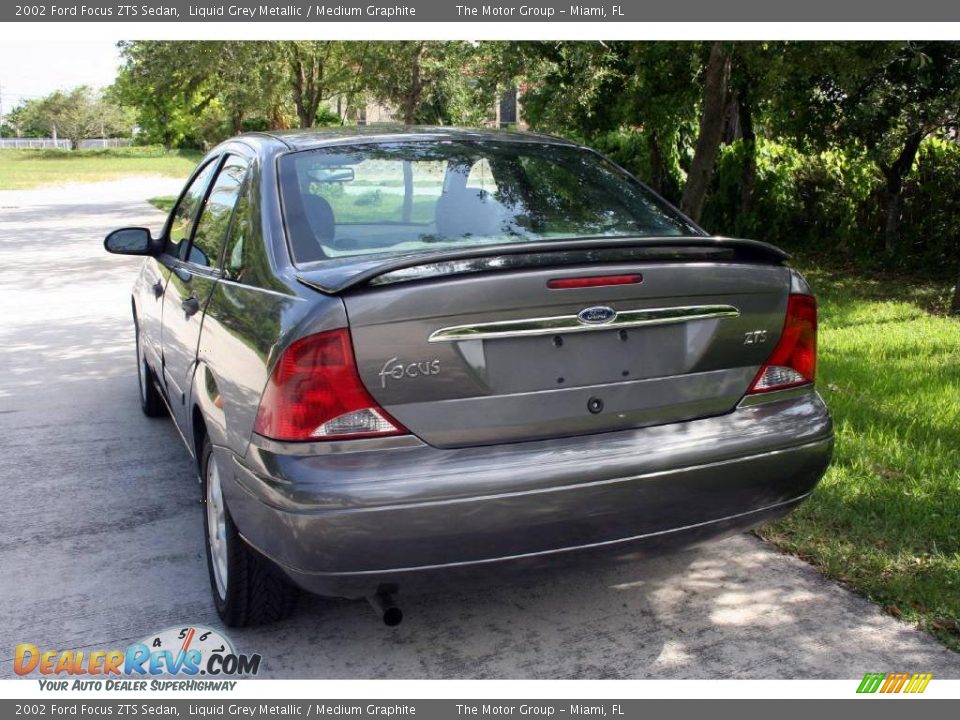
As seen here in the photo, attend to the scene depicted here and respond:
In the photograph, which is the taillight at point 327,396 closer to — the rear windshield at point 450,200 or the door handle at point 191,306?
the rear windshield at point 450,200

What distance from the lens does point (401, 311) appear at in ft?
9.52

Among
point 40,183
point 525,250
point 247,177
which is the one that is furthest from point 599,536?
point 40,183

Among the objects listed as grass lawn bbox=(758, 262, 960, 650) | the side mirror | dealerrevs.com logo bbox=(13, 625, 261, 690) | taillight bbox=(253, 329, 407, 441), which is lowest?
dealerrevs.com logo bbox=(13, 625, 261, 690)

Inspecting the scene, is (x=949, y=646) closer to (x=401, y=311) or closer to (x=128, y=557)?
(x=401, y=311)

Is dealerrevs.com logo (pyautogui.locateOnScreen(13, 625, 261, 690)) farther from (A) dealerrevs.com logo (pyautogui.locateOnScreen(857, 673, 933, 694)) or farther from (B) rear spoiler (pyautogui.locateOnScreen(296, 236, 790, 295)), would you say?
(A) dealerrevs.com logo (pyautogui.locateOnScreen(857, 673, 933, 694))

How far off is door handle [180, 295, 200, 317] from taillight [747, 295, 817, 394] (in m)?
2.12

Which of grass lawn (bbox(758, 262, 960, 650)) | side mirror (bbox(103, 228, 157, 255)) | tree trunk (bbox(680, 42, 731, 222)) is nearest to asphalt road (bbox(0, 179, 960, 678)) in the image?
grass lawn (bbox(758, 262, 960, 650))

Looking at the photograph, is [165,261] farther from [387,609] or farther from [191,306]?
[387,609]

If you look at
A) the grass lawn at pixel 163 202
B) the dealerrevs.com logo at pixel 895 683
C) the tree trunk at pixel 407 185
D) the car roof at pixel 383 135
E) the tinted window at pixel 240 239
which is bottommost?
the grass lawn at pixel 163 202

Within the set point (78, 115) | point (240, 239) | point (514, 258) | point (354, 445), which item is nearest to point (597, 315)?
point (514, 258)

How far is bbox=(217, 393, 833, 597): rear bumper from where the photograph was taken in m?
2.88

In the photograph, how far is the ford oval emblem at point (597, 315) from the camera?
121 inches

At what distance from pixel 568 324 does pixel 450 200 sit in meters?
1.03

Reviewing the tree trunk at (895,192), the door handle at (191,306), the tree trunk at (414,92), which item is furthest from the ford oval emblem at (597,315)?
the tree trunk at (414,92)
